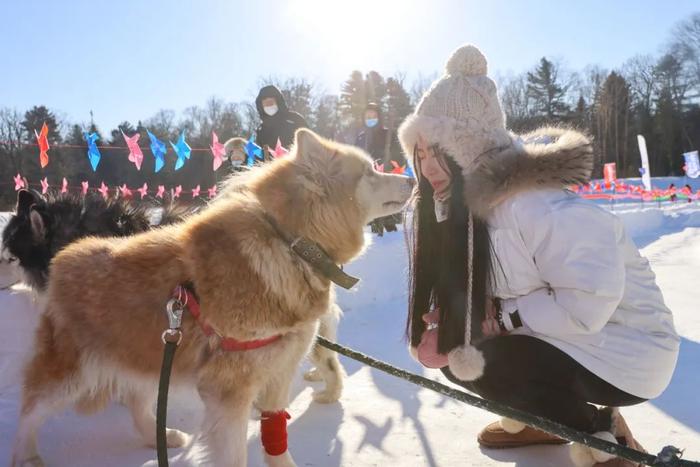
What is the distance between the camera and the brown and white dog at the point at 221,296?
1860mm

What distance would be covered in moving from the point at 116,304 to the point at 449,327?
138 cm

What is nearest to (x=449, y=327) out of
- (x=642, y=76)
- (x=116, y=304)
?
(x=116, y=304)

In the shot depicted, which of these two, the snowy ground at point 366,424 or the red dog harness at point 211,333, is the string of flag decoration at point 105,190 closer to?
the snowy ground at point 366,424

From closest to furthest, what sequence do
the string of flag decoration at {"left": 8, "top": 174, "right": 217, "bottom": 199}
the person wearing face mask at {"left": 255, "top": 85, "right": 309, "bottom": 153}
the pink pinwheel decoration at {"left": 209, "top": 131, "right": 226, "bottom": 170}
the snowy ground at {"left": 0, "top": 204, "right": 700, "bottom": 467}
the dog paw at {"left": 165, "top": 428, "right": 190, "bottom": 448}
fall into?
the snowy ground at {"left": 0, "top": 204, "right": 700, "bottom": 467}, the dog paw at {"left": 165, "top": 428, "right": 190, "bottom": 448}, the string of flag decoration at {"left": 8, "top": 174, "right": 217, "bottom": 199}, the person wearing face mask at {"left": 255, "top": 85, "right": 309, "bottom": 153}, the pink pinwheel decoration at {"left": 209, "top": 131, "right": 226, "bottom": 170}

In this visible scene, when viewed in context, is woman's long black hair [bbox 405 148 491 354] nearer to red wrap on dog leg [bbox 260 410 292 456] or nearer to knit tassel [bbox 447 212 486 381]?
knit tassel [bbox 447 212 486 381]

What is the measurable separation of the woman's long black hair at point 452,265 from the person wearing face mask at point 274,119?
4613 millimetres

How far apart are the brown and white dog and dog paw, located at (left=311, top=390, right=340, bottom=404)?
0.83 m

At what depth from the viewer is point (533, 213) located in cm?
180

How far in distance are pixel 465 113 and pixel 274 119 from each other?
16.7 feet

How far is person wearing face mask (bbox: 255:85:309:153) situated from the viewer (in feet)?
21.7

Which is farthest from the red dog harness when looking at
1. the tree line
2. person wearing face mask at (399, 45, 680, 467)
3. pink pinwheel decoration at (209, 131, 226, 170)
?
the tree line

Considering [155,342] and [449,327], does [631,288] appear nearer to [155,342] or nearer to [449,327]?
[449,327]

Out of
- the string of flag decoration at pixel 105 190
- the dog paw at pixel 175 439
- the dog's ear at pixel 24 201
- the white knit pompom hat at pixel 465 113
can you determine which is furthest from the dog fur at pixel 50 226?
the white knit pompom hat at pixel 465 113

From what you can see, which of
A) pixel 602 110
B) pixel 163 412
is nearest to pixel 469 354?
pixel 163 412
